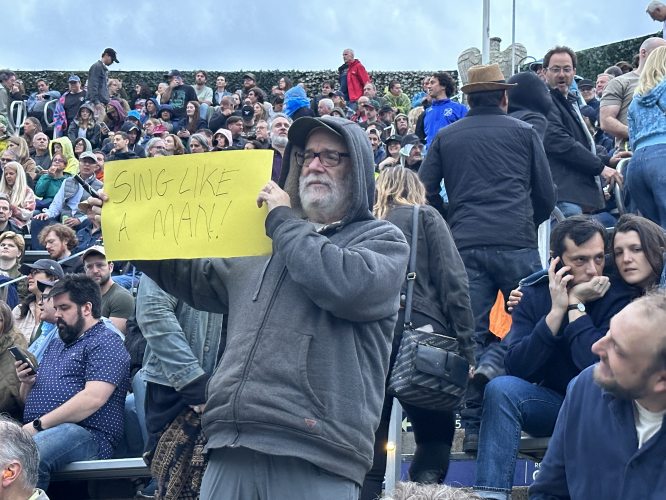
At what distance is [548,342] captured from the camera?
5469 millimetres

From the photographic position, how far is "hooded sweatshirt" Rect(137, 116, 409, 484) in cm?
385

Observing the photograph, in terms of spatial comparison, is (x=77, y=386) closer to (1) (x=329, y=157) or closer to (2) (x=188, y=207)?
(2) (x=188, y=207)

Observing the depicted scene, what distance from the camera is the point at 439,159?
7211mm

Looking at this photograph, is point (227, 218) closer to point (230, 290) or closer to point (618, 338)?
point (230, 290)

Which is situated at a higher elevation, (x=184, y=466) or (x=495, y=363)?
(x=495, y=363)

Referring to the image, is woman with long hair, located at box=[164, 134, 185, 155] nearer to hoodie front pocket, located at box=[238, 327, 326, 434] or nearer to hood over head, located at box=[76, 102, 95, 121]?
hoodie front pocket, located at box=[238, 327, 326, 434]

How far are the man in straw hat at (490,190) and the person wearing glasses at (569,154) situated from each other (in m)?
1.03

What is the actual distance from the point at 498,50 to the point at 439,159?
17.1 metres

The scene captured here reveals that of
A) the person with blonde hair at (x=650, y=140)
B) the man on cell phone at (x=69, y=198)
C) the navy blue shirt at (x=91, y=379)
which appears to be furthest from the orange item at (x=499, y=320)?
the man on cell phone at (x=69, y=198)

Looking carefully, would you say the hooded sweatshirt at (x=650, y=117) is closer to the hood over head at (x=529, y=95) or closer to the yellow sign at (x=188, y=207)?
the hood over head at (x=529, y=95)

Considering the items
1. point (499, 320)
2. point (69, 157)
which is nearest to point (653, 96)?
point (499, 320)

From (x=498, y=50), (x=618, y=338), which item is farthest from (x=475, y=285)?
(x=498, y=50)

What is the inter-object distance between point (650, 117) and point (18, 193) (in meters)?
9.56

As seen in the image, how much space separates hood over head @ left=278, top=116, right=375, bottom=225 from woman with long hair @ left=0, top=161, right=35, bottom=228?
1014 centimetres
